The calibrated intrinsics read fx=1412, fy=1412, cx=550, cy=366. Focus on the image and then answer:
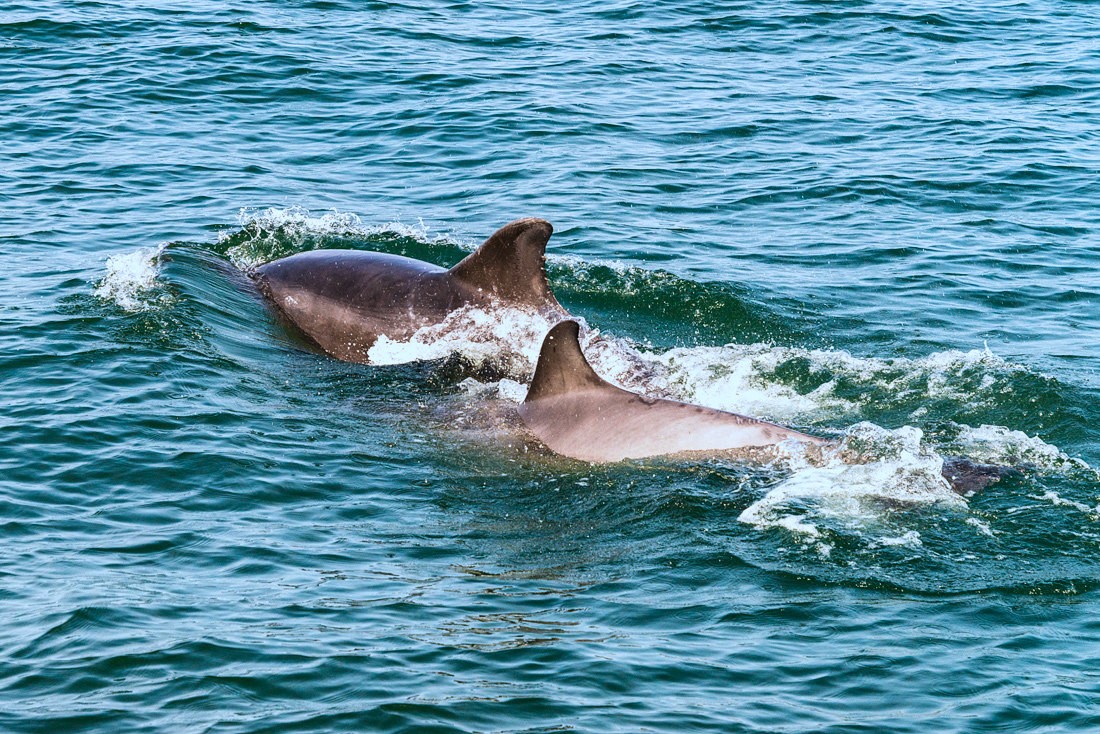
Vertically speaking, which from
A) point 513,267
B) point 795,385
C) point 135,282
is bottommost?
point 795,385

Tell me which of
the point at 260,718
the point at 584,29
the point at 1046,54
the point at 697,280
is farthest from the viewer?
the point at 584,29

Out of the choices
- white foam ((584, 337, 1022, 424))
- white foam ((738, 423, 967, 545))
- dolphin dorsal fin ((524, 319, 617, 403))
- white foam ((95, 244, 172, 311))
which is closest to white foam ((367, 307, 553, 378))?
white foam ((584, 337, 1022, 424))

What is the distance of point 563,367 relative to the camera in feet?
37.4

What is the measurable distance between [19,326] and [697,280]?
312 inches

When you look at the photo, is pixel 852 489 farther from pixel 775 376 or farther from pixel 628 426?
pixel 775 376

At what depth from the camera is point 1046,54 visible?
29328mm

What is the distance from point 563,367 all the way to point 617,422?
2.04ft

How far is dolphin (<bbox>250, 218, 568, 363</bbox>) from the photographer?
13977 mm

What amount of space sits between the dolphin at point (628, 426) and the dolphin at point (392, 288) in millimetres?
2442

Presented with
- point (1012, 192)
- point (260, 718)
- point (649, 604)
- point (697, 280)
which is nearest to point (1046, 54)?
point (1012, 192)

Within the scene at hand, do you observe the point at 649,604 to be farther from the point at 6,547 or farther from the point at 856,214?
the point at 856,214

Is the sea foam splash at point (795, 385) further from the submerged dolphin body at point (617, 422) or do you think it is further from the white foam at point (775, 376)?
the submerged dolphin body at point (617, 422)

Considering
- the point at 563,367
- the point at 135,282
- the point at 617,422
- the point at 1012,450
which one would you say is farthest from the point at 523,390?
the point at 135,282

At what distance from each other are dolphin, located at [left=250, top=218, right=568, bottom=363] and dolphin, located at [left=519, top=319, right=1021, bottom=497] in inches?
Result: 96.2
